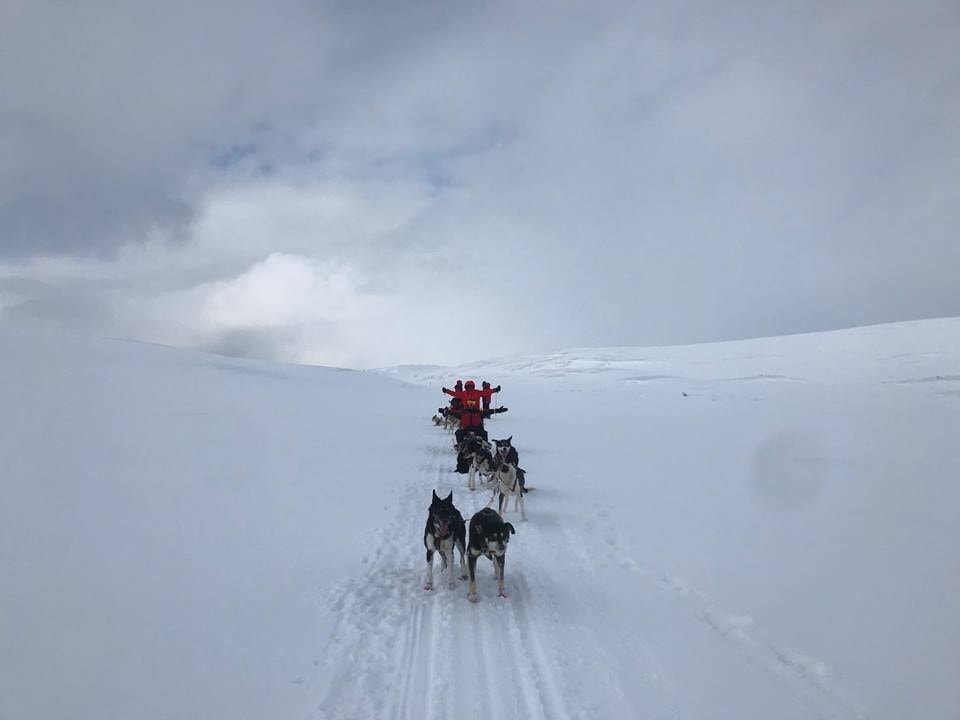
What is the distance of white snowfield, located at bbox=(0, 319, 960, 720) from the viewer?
13.3 ft

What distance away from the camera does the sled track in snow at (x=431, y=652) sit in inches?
160

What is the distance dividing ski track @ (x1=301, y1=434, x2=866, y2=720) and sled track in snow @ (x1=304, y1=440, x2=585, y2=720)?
0.03 feet

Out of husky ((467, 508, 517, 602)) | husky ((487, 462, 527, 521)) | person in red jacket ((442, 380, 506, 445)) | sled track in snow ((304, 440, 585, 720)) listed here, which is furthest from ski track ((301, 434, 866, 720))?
person in red jacket ((442, 380, 506, 445))

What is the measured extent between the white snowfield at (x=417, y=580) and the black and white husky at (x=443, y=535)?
1.05ft

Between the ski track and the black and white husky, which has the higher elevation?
the black and white husky

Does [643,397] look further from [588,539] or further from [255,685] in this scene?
[255,685]

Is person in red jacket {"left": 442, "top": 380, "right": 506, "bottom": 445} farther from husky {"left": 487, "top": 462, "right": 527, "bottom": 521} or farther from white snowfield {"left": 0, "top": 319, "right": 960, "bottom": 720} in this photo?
husky {"left": 487, "top": 462, "right": 527, "bottom": 521}

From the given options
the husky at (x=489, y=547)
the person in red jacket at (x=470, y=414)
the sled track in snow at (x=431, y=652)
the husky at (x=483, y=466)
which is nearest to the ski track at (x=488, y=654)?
the sled track in snow at (x=431, y=652)

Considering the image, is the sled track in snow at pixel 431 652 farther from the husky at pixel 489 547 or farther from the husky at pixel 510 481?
the husky at pixel 510 481

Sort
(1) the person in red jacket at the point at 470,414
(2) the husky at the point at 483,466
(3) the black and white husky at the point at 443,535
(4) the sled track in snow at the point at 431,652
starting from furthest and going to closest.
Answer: (1) the person in red jacket at the point at 470,414 < (2) the husky at the point at 483,466 < (3) the black and white husky at the point at 443,535 < (4) the sled track in snow at the point at 431,652

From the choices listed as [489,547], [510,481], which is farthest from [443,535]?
[510,481]

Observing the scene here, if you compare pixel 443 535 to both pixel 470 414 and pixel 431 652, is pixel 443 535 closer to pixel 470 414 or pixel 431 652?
pixel 431 652

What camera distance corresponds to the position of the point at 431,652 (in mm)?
4781

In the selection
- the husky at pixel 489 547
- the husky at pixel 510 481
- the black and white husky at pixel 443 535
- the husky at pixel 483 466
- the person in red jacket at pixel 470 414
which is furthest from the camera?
the person in red jacket at pixel 470 414
